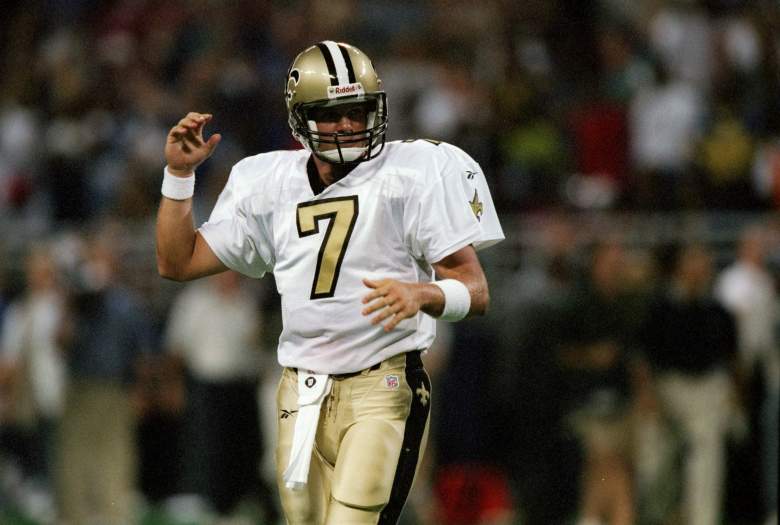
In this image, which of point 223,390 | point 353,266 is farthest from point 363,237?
point 223,390

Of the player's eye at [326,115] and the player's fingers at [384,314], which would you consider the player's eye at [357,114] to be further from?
the player's fingers at [384,314]

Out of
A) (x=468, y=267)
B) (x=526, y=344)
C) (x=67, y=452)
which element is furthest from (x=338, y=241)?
(x=67, y=452)

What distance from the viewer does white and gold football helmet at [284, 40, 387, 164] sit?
13.9 feet

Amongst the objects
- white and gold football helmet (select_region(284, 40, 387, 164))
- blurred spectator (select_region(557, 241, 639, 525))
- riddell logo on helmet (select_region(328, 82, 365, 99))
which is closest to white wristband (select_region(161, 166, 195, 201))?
white and gold football helmet (select_region(284, 40, 387, 164))

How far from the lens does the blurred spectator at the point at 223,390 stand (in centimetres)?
891

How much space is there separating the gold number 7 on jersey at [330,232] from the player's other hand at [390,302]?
38 cm

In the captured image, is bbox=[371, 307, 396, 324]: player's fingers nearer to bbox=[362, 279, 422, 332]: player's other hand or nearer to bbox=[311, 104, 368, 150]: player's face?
bbox=[362, 279, 422, 332]: player's other hand

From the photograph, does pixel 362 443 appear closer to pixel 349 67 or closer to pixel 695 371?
pixel 349 67

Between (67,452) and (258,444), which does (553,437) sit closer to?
(258,444)

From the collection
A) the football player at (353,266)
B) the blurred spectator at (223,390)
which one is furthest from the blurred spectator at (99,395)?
the football player at (353,266)

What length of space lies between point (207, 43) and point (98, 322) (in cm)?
311

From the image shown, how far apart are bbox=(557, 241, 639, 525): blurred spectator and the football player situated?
390 centimetres

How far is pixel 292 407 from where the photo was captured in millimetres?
4242

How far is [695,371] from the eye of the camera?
8.26 metres
